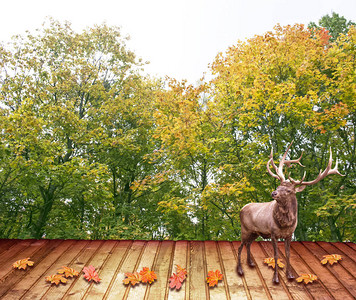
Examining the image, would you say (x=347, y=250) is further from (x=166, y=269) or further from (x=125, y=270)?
(x=125, y=270)

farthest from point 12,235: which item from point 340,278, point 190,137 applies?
point 340,278

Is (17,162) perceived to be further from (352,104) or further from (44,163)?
(352,104)

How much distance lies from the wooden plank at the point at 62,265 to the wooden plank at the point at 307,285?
3.95 m

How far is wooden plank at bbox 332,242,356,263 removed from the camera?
5.44 meters

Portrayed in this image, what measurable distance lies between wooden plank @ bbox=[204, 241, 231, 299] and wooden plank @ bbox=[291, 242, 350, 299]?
1.68 meters

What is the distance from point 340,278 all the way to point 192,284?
263 cm

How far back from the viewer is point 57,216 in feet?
47.0

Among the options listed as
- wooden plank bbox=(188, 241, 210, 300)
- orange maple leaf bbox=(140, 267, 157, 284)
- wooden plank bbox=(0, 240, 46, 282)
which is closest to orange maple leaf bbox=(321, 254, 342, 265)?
wooden plank bbox=(188, 241, 210, 300)

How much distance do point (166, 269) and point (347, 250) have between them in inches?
158

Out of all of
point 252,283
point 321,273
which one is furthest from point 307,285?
point 252,283

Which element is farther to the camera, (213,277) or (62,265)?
(62,265)

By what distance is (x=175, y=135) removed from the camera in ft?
34.2

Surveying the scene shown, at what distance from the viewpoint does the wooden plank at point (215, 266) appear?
13.8 ft

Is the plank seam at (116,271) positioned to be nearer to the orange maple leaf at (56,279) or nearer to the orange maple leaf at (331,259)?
the orange maple leaf at (56,279)
